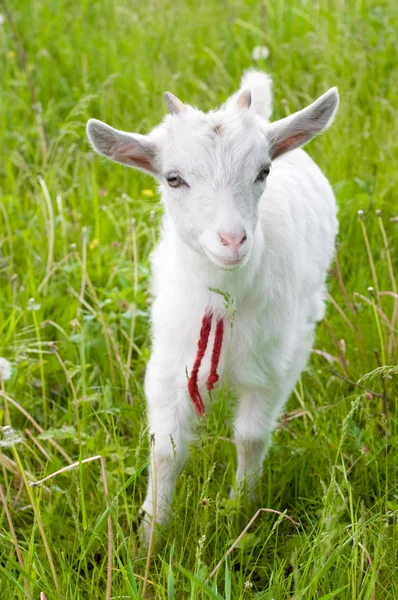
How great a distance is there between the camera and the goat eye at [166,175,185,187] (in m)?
2.40

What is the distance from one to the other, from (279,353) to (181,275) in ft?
1.36

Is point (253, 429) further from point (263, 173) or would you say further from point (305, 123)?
point (305, 123)

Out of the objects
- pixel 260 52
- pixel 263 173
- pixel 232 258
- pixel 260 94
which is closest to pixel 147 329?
pixel 260 94

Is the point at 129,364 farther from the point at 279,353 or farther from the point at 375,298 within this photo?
the point at 375,298

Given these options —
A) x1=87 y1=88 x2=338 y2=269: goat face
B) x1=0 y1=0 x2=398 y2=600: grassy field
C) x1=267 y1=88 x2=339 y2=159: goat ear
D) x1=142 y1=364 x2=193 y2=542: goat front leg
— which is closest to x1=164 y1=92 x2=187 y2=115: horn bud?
x1=87 y1=88 x2=338 y2=269: goat face

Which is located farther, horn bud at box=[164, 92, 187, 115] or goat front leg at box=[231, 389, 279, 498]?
goat front leg at box=[231, 389, 279, 498]

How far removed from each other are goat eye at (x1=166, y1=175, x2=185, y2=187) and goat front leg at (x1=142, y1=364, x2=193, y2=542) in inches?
27.2

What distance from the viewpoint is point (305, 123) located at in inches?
101

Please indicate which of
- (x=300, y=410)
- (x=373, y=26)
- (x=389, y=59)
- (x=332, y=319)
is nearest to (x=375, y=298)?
(x=332, y=319)

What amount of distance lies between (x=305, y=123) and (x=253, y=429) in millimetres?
998

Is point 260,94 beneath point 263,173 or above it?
above

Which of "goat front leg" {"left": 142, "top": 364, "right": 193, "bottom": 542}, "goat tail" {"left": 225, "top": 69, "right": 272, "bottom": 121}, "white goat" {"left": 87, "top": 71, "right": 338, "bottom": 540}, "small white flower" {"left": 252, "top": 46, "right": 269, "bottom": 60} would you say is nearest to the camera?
"white goat" {"left": 87, "top": 71, "right": 338, "bottom": 540}

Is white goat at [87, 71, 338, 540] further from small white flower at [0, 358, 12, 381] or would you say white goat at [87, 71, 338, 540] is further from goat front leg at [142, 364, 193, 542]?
small white flower at [0, 358, 12, 381]

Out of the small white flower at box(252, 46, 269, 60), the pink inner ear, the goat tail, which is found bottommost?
the pink inner ear
